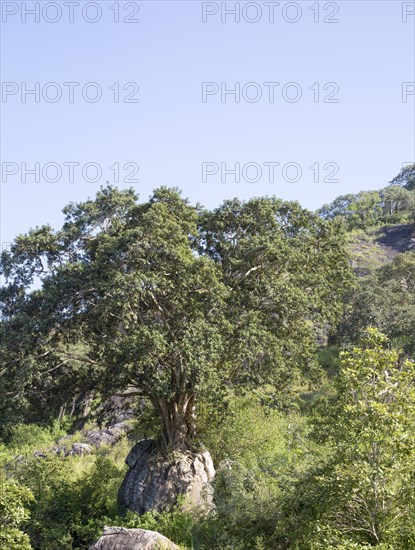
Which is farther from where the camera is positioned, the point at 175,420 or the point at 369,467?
the point at 175,420

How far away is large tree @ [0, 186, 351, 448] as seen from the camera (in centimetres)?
1992

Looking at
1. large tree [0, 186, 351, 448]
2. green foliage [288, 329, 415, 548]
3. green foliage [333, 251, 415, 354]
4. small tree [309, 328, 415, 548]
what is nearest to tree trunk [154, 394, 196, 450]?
large tree [0, 186, 351, 448]

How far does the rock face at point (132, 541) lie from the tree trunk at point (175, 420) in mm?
7577

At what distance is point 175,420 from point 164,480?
84.1 inches

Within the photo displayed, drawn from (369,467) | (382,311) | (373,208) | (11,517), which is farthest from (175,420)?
(373,208)

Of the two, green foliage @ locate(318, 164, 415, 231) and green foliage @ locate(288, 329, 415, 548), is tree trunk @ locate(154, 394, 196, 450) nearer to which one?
green foliage @ locate(288, 329, 415, 548)

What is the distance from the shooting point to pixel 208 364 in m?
19.4

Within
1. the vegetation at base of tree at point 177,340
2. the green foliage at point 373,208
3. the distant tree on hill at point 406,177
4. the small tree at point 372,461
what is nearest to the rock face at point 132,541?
the vegetation at base of tree at point 177,340

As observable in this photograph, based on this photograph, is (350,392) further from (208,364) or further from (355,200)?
(355,200)

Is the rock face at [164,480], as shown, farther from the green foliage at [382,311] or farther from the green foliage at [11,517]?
the green foliage at [382,311]

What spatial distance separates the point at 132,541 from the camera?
46.5ft

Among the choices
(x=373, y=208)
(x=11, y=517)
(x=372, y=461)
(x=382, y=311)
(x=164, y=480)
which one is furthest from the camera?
(x=373, y=208)

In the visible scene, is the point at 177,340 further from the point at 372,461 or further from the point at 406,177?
the point at 406,177

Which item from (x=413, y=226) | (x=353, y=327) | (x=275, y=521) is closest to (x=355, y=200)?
(x=413, y=226)
